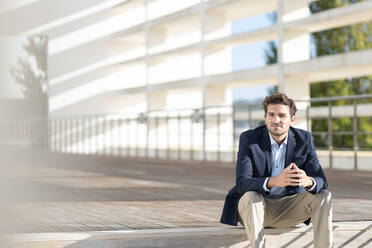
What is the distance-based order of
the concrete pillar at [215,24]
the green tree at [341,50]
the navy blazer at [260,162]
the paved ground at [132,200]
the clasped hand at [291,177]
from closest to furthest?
the clasped hand at [291,177] < the navy blazer at [260,162] < the paved ground at [132,200] < the concrete pillar at [215,24] < the green tree at [341,50]

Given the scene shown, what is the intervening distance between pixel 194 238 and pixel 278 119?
37 centimetres

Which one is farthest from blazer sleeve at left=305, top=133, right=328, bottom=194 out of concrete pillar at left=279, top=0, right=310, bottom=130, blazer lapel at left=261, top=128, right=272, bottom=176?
concrete pillar at left=279, top=0, right=310, bottom=130

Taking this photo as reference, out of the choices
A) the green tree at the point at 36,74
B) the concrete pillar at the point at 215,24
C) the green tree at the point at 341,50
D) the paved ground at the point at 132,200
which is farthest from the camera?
the green tree at the point at 341,50

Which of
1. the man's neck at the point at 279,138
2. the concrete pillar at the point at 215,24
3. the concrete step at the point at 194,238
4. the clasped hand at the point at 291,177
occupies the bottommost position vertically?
the concrete step at the point at 194,238

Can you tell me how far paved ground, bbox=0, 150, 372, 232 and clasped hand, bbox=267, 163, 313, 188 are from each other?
1.25 ft

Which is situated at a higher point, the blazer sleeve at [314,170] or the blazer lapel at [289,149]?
the blazer lapel at [289,149]

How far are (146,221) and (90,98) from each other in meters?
10.0

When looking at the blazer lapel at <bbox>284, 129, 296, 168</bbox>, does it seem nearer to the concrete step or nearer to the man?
the man

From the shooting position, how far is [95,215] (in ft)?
7.64

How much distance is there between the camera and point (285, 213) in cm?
192

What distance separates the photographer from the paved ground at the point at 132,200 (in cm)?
202

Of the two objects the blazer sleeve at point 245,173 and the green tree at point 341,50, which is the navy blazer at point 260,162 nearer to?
the blazer sleeve at point 245,173

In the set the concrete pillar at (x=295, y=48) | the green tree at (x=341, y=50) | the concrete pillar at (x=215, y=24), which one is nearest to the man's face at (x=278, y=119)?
the concrete pillar at (x=295, y=48)

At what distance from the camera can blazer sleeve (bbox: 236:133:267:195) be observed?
181cm
